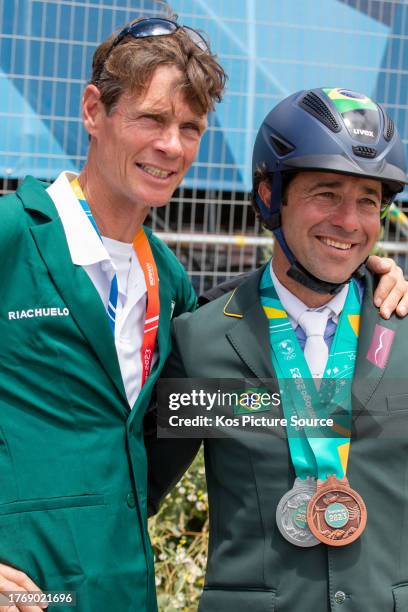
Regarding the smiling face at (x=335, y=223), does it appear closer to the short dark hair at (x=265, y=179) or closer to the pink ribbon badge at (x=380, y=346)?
the short dark hair at (x=265, y=179)

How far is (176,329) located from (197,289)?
441cm

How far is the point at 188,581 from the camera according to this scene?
16.1 feet

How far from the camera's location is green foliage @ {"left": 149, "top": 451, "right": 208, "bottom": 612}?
191 inches

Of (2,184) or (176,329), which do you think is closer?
(176,329)

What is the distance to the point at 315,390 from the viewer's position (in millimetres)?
3059

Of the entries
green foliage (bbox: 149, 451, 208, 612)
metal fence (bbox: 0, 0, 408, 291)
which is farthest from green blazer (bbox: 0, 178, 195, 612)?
metal fence (bbox: 0, 0, 408, 291)

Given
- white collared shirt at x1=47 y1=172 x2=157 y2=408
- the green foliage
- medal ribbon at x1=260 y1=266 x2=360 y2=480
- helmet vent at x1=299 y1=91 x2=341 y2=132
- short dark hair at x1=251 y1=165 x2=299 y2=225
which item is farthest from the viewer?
the green foliage

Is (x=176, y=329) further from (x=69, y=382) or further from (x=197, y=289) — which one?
(x=197, y=289)

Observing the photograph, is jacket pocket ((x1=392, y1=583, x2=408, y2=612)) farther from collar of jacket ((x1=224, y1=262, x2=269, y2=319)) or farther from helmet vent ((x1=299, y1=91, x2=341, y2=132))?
helmet vent ((x1=299, y1=91, x2=341, y2=132))

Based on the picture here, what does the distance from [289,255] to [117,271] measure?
66 centimetres

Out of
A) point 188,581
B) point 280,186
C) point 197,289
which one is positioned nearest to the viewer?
point 280,186

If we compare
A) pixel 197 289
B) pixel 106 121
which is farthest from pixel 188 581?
pixel 197 289

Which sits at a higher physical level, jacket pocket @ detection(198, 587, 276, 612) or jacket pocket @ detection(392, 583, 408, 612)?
jacket pocket @ detection(392, 583, 408, 612)

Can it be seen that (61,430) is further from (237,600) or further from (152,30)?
(152,30)
